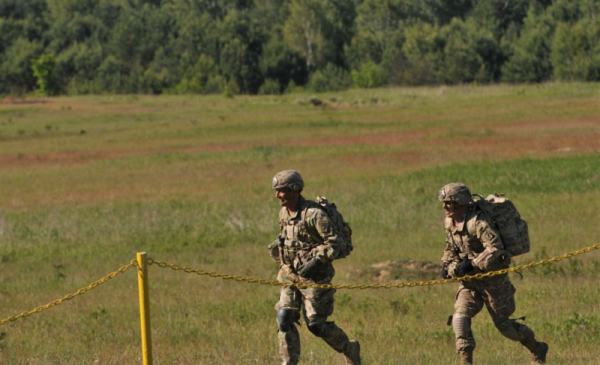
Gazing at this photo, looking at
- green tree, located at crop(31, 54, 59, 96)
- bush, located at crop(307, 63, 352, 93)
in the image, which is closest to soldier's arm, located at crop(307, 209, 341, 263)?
bush, located at crop(307, 63, 352, 93)

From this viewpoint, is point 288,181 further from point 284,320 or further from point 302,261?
point 284,320

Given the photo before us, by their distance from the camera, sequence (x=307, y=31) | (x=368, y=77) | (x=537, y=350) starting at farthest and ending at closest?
(x=307, y=31) < (x=368, y=77) < (x=537, y=350)

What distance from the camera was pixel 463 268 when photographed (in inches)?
389

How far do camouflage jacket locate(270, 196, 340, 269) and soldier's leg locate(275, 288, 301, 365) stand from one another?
285mm

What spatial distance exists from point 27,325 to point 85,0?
13662 cm

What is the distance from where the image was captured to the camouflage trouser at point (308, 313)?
9.72 m

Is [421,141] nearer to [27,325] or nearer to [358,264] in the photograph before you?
[358,264]

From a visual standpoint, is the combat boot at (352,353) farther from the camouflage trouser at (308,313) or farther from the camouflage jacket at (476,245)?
the camouflage jacket at (476,245)

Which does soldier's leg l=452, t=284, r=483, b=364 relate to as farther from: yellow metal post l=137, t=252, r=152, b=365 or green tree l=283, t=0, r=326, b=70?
green tree l=283, t=0, r=326, b=70

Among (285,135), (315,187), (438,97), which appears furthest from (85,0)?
(315,187)

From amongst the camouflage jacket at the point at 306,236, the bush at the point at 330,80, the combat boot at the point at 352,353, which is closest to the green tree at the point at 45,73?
the bush at the point at 330,80

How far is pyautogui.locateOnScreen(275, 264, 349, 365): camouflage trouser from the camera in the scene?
31.9 ft

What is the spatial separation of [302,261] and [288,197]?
0.62m

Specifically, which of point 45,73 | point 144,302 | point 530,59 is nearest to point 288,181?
point 144,302
